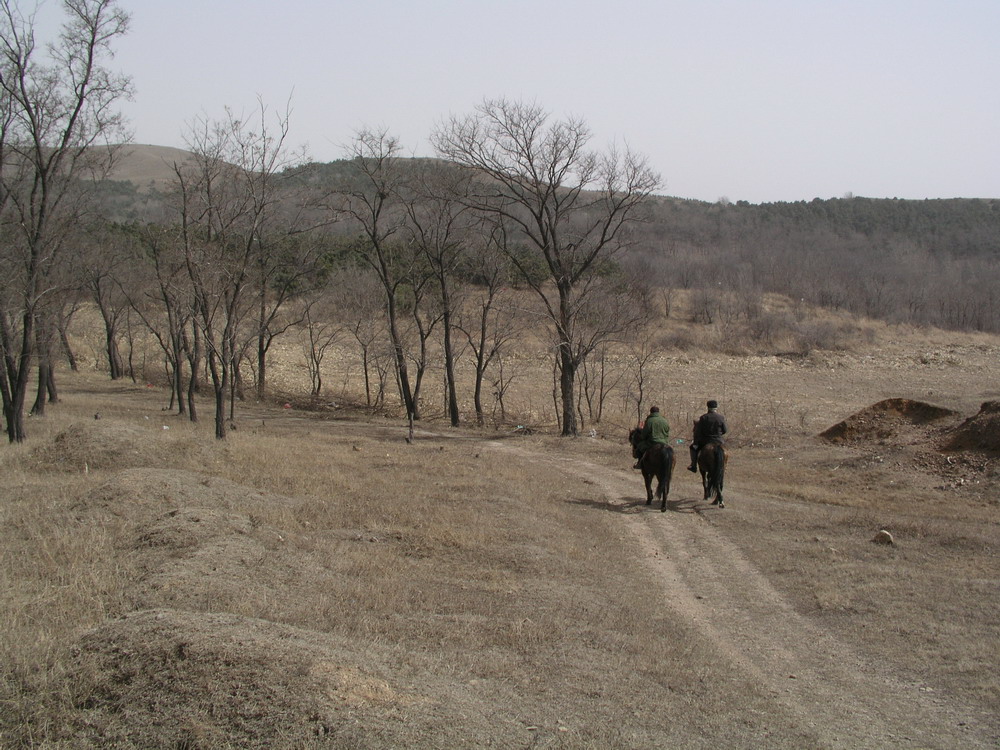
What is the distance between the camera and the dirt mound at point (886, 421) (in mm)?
21078

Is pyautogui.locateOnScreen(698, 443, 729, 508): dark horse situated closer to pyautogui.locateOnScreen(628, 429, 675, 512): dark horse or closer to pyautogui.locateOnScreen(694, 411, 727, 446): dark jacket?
pyautogui.locateOnScreen(694, 411, 727, 446): dark jacket

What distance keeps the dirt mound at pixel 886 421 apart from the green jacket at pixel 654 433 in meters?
10.3

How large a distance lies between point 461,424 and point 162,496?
22.2 meters

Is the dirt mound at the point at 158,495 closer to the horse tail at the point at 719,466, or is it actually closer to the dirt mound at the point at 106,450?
the dirt mound at the point at 106,450

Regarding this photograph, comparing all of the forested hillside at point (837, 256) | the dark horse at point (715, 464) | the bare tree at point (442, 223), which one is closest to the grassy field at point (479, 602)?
the dark horse at point (715, 464)

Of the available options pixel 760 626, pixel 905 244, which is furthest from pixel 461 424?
pixel 905 244

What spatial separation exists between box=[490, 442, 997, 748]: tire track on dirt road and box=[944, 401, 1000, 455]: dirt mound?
27.5ft

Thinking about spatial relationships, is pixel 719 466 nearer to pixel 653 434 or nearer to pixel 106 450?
pixel 653 434

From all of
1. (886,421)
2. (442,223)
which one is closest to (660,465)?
(886,421)

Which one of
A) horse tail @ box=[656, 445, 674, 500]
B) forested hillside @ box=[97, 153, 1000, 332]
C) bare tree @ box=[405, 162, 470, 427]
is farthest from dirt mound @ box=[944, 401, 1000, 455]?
forested hillside @ box=[97, 153, 1000, 332]

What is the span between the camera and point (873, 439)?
2123cm

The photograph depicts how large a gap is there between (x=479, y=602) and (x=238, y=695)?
3.83 meters

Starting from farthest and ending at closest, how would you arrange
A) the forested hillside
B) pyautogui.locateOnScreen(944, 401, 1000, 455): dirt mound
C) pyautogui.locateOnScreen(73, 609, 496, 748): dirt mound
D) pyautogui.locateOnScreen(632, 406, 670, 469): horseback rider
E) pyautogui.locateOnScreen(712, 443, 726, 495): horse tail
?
1. the forested hillside
2. pyautogui.locateOnScreen(944, 401, 1000, 455): dirt mound
3. pyautogui.locateOnScreen(712, 443, 726, 495): horse tail
4. pyautogui.locateOnScreen(632, 406, 670, 469): horseback rider
5. pyautogui.locateOnScreen(73, 609, 496, 748): dirt mound

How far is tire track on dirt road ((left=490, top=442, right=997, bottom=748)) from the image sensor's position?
569cm
